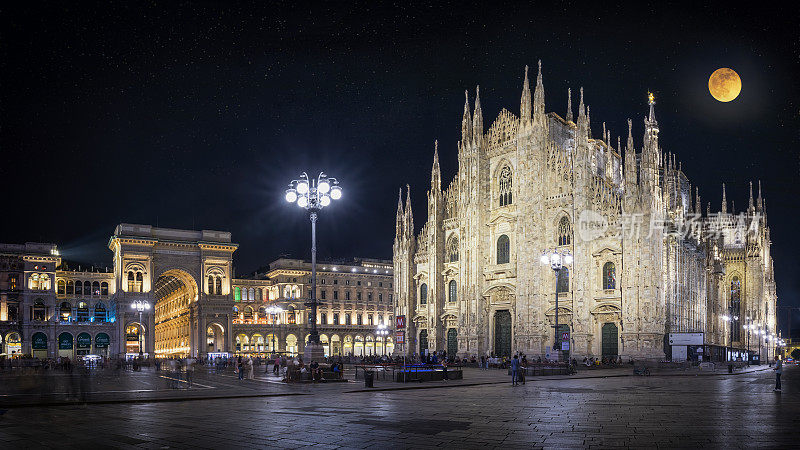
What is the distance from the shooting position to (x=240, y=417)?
16.9m

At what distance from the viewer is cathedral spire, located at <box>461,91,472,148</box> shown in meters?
66.2

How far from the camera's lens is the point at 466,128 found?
66375 millimetres

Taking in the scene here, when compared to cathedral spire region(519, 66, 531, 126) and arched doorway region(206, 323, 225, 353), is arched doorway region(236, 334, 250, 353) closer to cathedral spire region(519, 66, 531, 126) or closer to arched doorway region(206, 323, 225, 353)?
arched doorway region(206, 323, 225, 353)

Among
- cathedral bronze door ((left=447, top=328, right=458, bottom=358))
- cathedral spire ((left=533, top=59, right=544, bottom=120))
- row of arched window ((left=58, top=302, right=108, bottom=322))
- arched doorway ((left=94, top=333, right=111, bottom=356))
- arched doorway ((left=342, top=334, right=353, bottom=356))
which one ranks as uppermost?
cathedral spire ((left=533, top=59, right=544, bottom=120))

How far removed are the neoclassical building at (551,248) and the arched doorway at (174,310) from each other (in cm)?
3649

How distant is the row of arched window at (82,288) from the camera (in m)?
92.7

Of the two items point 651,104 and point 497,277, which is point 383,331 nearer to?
point 497,277

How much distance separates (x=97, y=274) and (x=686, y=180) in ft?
268

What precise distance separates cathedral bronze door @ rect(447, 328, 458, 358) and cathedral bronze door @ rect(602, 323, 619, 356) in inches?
615

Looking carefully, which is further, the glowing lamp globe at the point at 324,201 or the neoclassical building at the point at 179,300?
the neoclassical building at the point at 179,300

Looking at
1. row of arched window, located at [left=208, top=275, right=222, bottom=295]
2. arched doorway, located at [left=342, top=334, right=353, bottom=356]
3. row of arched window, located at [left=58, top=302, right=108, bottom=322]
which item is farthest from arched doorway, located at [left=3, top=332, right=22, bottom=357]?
arched doorway, located at [left=342, top=334, right=353, bottom=356]

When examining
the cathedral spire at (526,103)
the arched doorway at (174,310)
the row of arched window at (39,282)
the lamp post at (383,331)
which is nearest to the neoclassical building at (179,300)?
the row of arched window at (39,282)

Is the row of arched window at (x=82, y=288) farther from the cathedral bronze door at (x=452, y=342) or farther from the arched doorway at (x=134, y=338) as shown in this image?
the cathedral bronze door at (x=452, y=342)

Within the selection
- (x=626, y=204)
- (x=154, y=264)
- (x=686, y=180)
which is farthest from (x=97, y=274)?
(x=686, y=180)
